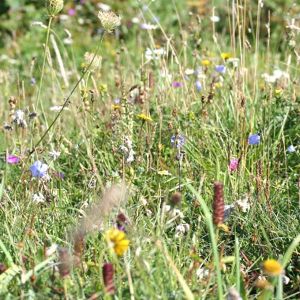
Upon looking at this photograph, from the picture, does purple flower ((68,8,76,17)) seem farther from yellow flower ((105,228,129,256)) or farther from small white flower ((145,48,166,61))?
yellow flower ((105,228,129,256))

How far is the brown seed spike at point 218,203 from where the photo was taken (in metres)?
1.68

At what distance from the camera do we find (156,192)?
252 centimetres

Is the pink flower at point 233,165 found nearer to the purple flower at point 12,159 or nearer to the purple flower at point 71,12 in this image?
the purple flower at point 12,159

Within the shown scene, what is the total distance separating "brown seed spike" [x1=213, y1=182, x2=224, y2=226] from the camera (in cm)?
168

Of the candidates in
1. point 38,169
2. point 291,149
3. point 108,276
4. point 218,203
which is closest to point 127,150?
point 38,169

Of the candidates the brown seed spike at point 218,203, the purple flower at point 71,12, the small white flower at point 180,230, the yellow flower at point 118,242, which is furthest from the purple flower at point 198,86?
the purple flower at point 71,12

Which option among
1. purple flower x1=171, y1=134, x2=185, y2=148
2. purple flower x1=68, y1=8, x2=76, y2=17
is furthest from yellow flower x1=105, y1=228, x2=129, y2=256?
purple flower x1=68, y1=8, x2=76, y2=17

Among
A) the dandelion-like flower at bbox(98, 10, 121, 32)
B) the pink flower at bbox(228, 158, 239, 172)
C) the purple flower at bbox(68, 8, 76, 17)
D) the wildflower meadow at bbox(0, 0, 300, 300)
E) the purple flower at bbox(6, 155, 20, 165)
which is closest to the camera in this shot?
the wildflower meadow at bbox(0, 0, 300, 300)

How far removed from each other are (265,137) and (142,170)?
1.89 feet

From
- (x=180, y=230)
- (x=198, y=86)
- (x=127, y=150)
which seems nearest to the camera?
(x=180, y=230)

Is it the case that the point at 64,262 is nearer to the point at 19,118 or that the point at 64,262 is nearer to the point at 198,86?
the point at 19,118

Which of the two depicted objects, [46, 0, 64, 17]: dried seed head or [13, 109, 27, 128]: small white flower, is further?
[13, 109, 27, 128]: small white flower

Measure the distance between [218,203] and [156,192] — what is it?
2.75 feet

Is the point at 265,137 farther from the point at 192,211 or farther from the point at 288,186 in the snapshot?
the point at 192,211
